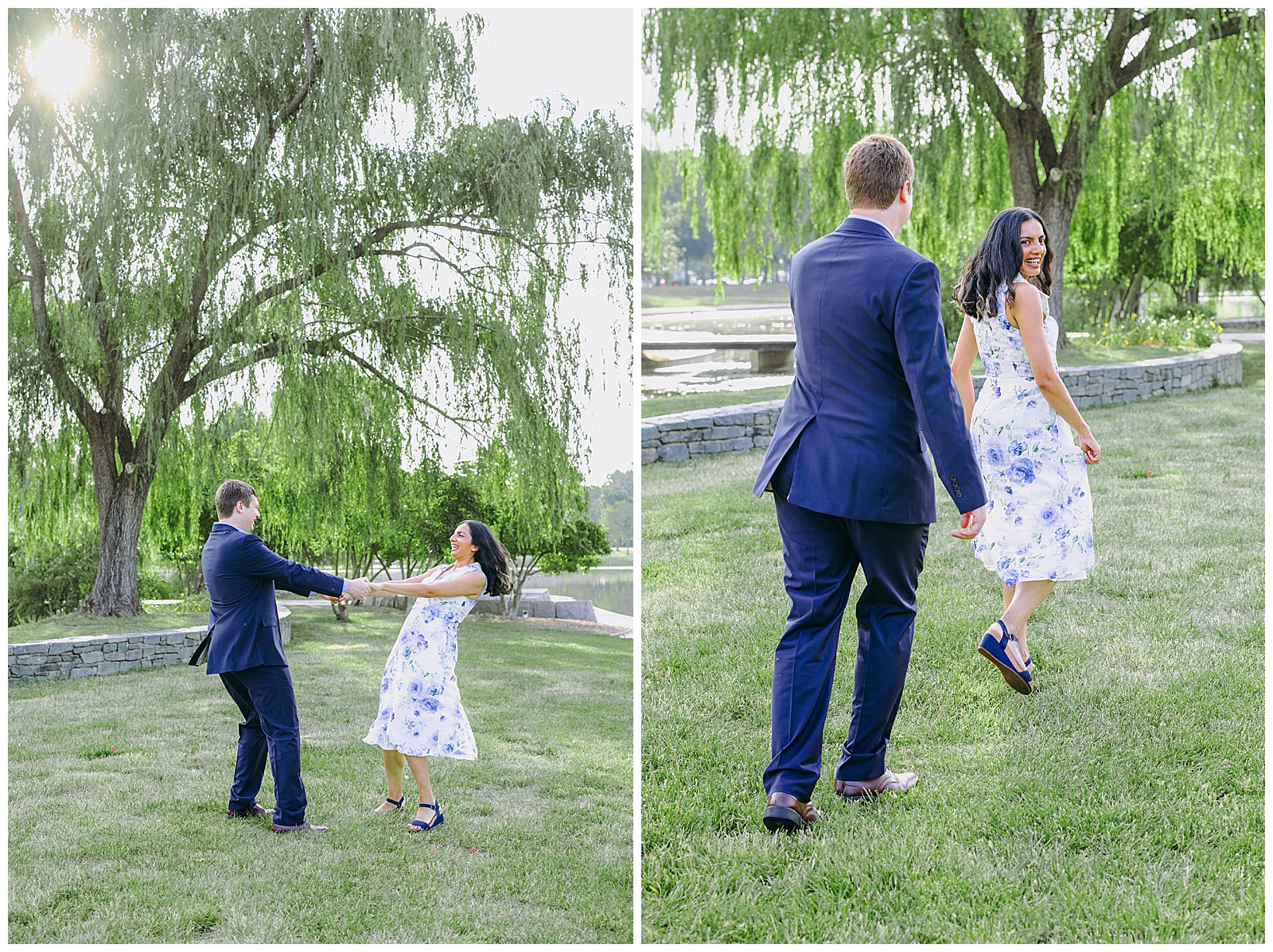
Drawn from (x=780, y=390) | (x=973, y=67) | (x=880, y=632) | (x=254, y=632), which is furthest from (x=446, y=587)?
(x=973, y=67)

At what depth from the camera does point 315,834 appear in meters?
3.33

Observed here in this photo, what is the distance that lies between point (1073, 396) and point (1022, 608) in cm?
655

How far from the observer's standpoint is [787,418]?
2.30m

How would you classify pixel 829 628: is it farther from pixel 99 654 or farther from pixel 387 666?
pixel 99 654

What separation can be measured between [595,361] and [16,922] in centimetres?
443

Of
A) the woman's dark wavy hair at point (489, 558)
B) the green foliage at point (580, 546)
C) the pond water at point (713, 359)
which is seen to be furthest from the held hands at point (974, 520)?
the pond water at point (713, 359)

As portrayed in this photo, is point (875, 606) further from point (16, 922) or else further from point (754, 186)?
point (754, 186)

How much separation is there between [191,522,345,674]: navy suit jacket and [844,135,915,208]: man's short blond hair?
2.11m

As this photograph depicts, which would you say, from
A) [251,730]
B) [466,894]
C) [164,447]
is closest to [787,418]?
[466,894]

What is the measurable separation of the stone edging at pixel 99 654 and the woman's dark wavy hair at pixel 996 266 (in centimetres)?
480

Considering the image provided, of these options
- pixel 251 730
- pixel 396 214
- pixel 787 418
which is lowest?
pixel 251 730

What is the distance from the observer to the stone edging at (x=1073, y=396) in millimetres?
7117

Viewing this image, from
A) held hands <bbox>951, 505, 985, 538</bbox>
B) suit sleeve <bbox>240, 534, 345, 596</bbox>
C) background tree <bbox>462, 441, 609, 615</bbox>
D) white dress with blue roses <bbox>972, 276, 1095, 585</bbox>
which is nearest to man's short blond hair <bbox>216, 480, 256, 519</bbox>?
suit sleeve <bbox>240, 534, 345, 596</bbox>

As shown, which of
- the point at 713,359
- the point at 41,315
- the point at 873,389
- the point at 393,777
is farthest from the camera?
the point at 713,359
